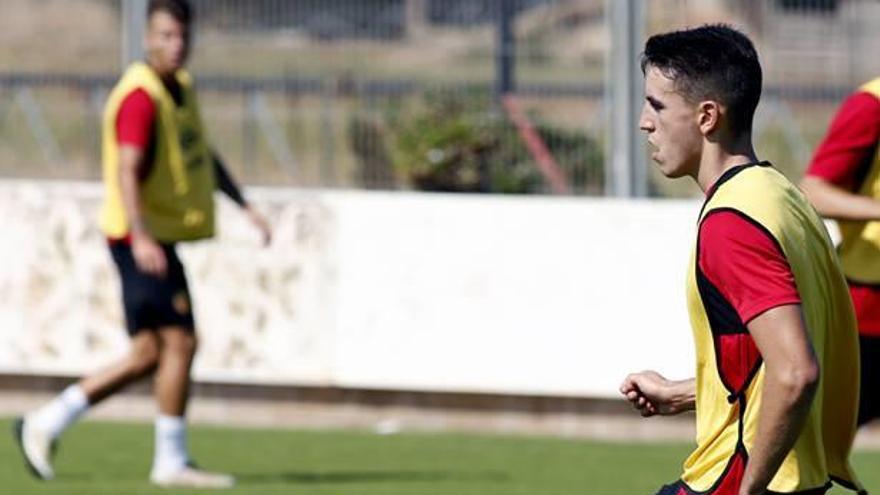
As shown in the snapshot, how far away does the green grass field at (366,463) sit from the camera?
33.7ft

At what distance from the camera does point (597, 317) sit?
12273 millimetres

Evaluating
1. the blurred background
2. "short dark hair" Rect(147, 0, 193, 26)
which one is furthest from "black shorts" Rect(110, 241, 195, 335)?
"short dark hair" Rect(147, 0, 193, 26)

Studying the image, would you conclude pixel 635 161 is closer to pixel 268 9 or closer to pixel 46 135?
pixel 268 9

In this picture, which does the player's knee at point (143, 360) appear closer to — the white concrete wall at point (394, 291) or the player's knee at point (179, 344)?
the player's knee at point (179, 344)

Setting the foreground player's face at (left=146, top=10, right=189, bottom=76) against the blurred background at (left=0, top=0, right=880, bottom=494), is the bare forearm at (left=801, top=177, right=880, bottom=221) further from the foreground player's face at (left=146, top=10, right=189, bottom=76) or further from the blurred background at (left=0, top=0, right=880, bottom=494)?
the foreground player's face at (left=146, top=10, right=189, bottom=76)

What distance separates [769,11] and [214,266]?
3600mm

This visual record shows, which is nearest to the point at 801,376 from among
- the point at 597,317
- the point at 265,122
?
the point at 597,317

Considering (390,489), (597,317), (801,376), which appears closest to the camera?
(801,376)

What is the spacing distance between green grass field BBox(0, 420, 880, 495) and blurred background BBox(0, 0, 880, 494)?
0.17 feet

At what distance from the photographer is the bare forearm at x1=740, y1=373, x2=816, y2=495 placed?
441cm

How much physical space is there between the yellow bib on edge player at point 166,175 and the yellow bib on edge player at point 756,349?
19.4 feet

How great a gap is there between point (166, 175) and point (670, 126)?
605 centimetres

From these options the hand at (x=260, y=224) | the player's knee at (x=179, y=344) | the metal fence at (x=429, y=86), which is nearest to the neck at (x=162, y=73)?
the hand at (x=260, y=224)

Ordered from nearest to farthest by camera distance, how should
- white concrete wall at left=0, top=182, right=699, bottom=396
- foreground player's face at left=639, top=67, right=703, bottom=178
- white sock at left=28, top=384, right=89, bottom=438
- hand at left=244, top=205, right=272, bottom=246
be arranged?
foreground player's face at left=639, top=67, right=703, bottom=178, white sock at left=28, top=384, right=89, bottom=438, hand at left=244, top=205, right=272, bottom=246, white concrete wall at left=0, top=182, right=699, bottom=396
